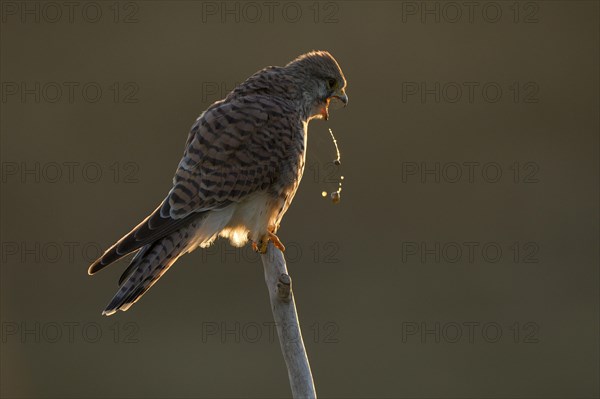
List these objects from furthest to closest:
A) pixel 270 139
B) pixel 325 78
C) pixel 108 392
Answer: pixel 108 392 < pixel 325 78 < pixel 270 139

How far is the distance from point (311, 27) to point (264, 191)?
4742 millimetres

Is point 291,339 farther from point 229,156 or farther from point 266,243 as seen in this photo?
point 229,156

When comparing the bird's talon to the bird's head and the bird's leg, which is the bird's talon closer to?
the bird's leg

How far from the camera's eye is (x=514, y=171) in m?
8.12

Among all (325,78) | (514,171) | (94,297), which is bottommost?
(94,297)

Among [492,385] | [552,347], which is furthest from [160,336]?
[552,347]

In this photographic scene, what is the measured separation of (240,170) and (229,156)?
62mm

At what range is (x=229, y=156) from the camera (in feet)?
11.4

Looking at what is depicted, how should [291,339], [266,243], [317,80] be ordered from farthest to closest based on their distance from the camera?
[317,80]
[266,243]
[291,339]

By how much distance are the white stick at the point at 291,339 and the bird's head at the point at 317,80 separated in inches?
43.5

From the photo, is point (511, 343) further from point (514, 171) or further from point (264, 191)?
point (264, 191)

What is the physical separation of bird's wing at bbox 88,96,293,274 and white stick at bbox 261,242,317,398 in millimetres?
552

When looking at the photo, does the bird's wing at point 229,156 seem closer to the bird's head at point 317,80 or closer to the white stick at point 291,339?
the bird's head at point 317,80

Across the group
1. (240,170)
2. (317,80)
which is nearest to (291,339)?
(240,170)
